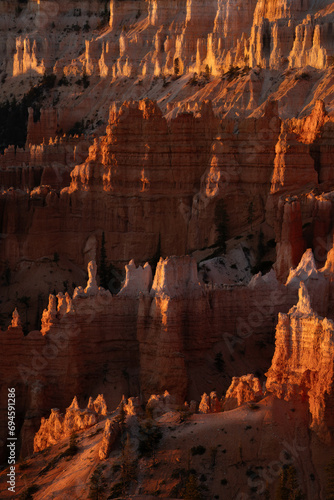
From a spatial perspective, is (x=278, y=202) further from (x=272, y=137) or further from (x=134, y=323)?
(x=134, y=323)

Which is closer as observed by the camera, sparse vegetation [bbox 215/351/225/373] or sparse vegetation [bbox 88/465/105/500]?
sparse vegetation [bbox 88/465/105/500]

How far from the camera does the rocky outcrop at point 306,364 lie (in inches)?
1506

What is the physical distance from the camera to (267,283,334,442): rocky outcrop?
3825 cm

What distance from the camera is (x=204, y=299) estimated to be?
51562 millimetres

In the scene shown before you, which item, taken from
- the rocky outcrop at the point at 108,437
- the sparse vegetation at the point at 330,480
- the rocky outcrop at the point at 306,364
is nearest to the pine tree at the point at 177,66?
the rocky outcrop at the point at 306,364

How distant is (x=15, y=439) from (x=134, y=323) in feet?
21.2

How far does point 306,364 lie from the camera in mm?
41125

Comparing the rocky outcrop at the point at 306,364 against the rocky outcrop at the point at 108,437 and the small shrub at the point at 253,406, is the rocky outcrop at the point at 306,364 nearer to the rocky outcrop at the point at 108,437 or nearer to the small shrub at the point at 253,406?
the small shrub at the point at 253,406

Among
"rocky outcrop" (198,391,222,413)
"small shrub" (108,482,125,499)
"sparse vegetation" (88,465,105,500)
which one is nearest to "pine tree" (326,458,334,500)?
"small shrub" (108,482,125,499)

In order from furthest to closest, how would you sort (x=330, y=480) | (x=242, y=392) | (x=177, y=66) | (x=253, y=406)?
(x=177, y=66) → (x=242, y=392) → (x=253, y=406) → (x=330, y=480)

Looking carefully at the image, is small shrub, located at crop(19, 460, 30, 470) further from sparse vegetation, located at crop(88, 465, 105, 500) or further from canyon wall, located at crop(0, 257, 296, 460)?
canyon wall, located at crop(0, 257, 296, 460)

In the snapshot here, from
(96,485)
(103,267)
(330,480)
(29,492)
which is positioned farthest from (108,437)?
(103,267)

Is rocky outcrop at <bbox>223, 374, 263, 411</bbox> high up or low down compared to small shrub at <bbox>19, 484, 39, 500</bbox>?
up

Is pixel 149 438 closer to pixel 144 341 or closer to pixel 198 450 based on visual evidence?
pixel 198 450
